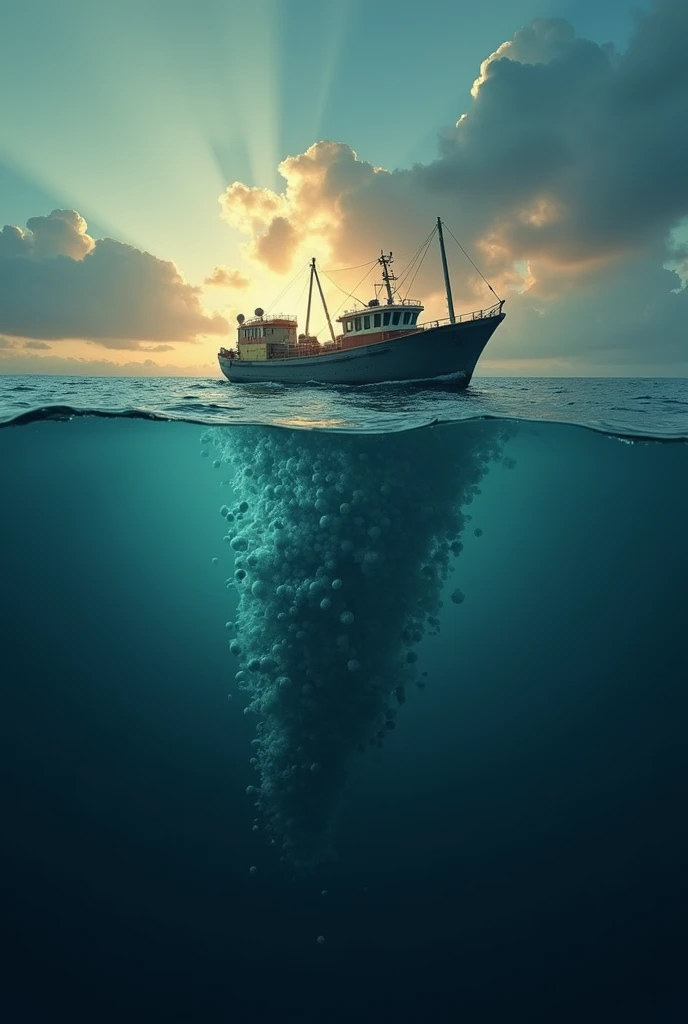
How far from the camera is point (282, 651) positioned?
8500 millimetres

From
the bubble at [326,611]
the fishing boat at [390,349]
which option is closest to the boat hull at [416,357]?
the fishing boat at [390,349]

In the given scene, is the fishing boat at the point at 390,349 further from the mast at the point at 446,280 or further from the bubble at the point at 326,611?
the bubble at the point at 326,611

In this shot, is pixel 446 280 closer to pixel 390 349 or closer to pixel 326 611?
pixel 390 349

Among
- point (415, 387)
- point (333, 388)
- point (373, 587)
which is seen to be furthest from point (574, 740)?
point (333, 388)

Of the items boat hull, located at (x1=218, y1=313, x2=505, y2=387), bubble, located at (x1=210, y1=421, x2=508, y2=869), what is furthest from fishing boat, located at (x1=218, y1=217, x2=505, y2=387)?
bubble, located at (x1=210, y1=421, x2=508, y2=869)

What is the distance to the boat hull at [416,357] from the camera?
1101 inches

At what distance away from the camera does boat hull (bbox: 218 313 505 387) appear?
28.0 metres

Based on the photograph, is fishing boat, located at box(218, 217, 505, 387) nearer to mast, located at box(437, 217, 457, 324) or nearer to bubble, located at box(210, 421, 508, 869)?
mast, located at box(437, 217, 457, 324)

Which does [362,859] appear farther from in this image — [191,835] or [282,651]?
[282,651]

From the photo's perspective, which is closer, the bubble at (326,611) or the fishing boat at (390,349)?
the bubble at (326,611)

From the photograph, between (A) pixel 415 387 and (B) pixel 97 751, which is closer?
(B) pixel 97 751

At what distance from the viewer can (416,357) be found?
28.5 m

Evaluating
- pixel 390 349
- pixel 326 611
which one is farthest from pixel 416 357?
pixel 326 611

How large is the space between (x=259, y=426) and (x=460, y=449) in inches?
266
